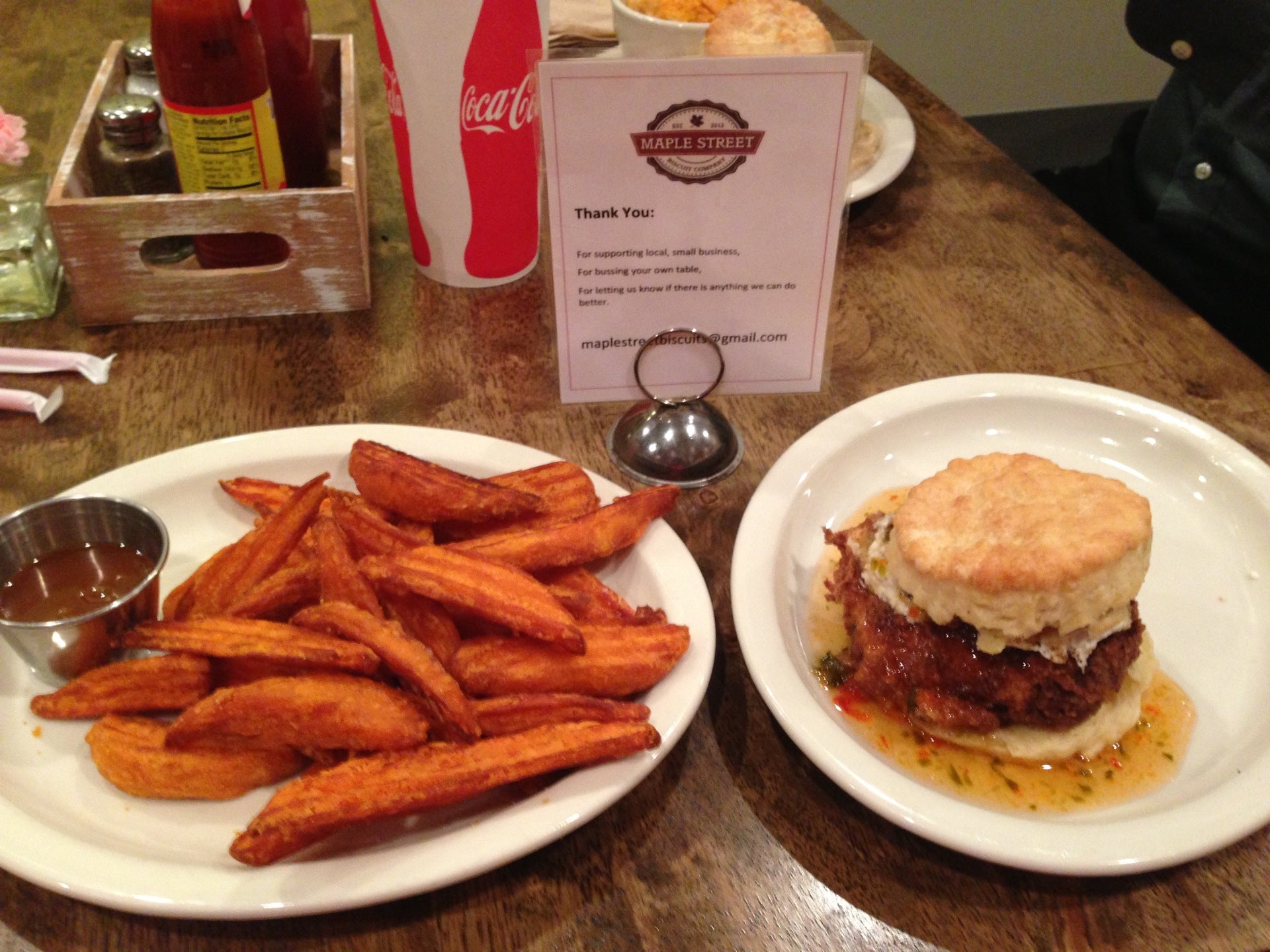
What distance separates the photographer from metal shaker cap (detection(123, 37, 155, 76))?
95.0 inches

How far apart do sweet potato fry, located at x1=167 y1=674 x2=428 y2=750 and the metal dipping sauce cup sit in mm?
249

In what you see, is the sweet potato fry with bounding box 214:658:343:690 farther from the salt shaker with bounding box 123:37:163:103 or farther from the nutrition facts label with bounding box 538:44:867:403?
the salt shaker with bounding box 123:37:163:103

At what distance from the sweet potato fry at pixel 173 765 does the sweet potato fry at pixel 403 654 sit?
157 mm

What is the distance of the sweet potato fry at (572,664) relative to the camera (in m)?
1.15

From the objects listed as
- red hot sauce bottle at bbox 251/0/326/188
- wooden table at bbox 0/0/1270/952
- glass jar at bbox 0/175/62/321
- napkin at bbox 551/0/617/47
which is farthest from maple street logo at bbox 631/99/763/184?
napkin at bbox 551/0/617/47

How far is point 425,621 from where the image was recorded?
47.4 inches

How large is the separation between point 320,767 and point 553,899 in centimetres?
31

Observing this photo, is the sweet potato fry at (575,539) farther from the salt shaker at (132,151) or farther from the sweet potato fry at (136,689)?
the salt shaker at (132,151)

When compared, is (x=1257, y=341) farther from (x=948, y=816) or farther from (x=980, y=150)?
(x=948, y=816)

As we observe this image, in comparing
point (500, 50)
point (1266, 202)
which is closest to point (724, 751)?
point (500, 50)

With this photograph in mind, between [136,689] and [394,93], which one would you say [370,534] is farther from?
[394,93]

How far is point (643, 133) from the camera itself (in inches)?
55.3

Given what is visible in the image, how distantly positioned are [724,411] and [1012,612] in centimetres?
81

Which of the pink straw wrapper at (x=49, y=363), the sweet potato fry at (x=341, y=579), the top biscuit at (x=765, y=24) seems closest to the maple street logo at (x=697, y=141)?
the sweet potato fry at (x=341, y=579)
